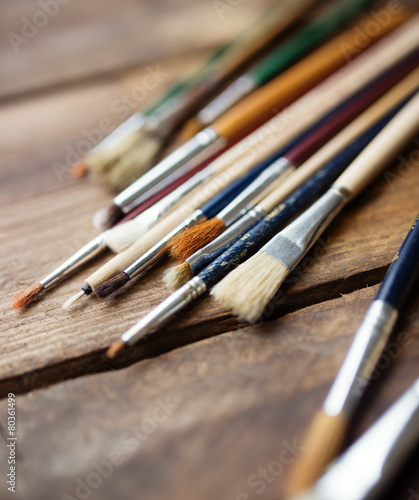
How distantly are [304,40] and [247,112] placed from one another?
0.95 ft

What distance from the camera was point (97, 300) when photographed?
1.92 feet

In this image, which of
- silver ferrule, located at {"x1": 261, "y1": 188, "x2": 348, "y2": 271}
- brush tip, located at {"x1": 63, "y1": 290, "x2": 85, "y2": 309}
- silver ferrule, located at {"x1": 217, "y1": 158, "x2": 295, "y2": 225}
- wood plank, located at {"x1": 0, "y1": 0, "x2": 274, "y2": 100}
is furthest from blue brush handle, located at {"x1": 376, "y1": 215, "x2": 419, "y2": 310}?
wood plank, located at {"x1": 0, "y1": 0, "x2": 274, "y2": 100}

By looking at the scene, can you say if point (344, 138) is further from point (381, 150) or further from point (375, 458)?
point (375, 458)

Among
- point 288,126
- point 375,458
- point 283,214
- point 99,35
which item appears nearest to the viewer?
point 375,458

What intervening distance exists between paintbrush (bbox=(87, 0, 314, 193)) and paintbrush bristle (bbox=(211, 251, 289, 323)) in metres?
0.29

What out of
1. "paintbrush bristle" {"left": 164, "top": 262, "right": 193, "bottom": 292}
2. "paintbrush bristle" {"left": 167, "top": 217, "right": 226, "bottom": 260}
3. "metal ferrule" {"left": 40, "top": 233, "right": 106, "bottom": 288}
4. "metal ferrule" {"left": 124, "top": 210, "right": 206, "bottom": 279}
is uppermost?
"metal ferrule" {"left": 40, "top": 233, "right": 106, "bottom": 288}

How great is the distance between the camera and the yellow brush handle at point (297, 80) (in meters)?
0.81

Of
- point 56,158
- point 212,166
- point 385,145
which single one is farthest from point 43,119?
point 385,145

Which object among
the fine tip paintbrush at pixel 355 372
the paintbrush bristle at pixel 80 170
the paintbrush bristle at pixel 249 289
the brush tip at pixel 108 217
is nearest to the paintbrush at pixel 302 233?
the paintbrush bristle at pixel 249 289

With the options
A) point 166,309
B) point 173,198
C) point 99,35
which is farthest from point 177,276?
point 99,35

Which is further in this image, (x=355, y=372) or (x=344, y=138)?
(x=344, y=138)

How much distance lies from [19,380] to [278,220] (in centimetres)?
36

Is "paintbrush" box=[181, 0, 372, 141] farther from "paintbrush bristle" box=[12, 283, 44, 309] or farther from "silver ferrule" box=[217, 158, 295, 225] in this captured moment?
"paintbrush bristle" box=[12, 283, 44, 309]

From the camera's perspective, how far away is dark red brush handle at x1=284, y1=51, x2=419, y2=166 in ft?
2.38
